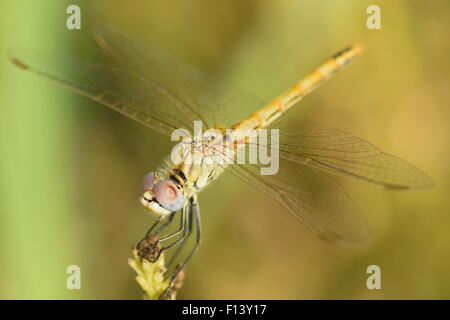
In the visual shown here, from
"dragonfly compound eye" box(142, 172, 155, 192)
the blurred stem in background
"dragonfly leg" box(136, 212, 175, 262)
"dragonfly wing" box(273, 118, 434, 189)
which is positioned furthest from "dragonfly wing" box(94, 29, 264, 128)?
"dragonfly leg" box(136, 212, 175, 262)

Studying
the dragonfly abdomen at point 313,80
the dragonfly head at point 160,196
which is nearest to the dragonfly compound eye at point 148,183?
the dragonfly head at point 160,196

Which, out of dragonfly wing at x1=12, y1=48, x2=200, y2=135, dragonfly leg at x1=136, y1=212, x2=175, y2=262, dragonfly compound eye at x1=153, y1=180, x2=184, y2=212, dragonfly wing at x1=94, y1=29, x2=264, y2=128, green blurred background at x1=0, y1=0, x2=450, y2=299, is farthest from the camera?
green blurred background at x1=0, y1=0, x2=450, y2=299

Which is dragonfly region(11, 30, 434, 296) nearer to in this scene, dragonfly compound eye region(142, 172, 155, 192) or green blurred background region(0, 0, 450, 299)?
dragonfly compound eye region(142, 172, 155, 192)

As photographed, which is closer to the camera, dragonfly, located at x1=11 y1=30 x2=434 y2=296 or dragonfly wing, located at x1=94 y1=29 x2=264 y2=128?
dragonfly, located at x1=11 y1=30 x2=434 y2=296

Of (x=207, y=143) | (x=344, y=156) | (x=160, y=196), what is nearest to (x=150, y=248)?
(x=160, y=196)

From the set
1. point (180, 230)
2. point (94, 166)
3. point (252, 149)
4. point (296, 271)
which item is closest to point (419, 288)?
point (296, 271)

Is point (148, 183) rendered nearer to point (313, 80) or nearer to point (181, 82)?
point (181, 82)
